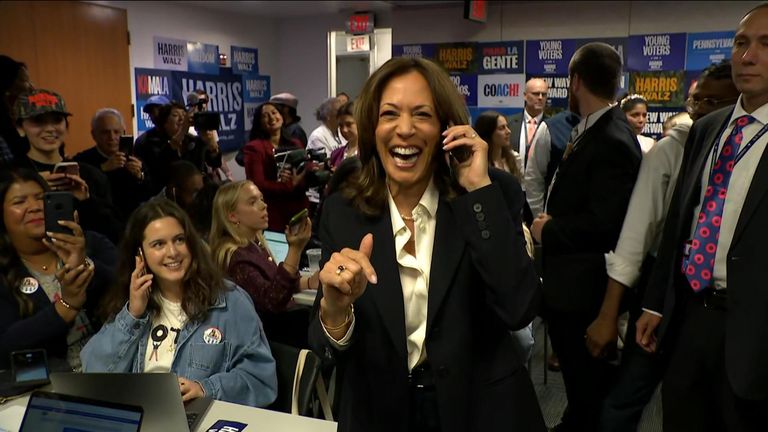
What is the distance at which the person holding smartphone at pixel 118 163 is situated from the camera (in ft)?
11.9

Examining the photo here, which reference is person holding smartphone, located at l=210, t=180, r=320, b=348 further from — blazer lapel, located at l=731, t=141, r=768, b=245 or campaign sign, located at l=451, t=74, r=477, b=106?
campaign sign, located at l=451, t=74, r=477, b=106

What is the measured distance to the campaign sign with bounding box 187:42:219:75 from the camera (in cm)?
769

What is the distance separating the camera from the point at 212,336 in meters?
1.90

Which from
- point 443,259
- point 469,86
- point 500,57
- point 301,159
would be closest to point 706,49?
point 500,57

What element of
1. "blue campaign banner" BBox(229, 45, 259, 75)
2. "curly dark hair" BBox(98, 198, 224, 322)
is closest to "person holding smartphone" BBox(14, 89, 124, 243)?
"curly dark hair" BBox(98, 198, 224, 322)

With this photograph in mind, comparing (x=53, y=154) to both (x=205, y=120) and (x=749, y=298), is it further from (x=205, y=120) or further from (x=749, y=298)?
(x=749, y=298)

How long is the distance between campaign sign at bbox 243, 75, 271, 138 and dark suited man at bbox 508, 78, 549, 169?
4.49 m

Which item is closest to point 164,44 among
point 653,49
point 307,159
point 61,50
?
point 61,50

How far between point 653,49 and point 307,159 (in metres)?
3.85

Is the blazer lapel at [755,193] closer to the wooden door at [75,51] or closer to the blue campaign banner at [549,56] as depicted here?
the blue campaign banner at [549,56]

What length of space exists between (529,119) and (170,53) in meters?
4.50

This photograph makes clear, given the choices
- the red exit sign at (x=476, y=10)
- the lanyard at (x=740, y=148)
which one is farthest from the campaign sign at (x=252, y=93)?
the lanyard at (x=740, y=148)

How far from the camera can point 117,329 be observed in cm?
184

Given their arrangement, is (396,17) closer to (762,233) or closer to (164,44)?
(164,44)
